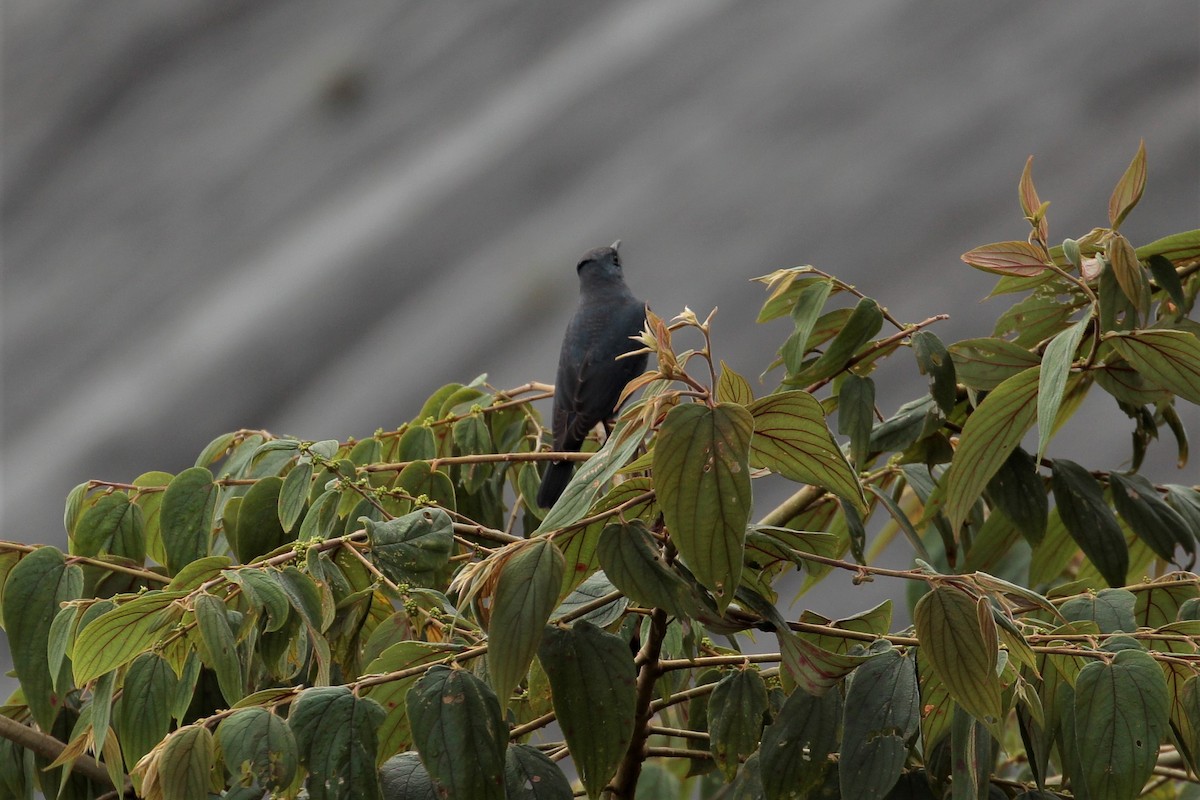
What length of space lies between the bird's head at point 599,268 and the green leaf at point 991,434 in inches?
67.3

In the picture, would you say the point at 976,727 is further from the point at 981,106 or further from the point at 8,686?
the point at 8,686

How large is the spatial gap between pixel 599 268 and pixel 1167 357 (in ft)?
5.86

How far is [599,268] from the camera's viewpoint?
8.19 ft

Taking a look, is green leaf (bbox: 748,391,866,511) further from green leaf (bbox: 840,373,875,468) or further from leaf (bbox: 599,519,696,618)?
green leaf (bbox: 840,373,875,468)

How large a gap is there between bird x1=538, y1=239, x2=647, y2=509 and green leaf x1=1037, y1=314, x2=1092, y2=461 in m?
1.25

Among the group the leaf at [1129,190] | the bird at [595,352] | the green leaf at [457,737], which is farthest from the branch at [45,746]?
the bird at [595,352]

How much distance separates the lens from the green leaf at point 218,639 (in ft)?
2.05

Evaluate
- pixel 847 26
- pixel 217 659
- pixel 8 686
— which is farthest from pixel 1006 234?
pixel 8 686

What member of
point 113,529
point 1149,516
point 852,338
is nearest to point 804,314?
point 852,338

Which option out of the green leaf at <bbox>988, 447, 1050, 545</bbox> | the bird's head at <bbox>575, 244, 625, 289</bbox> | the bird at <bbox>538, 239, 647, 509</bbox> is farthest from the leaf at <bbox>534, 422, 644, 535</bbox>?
the bird's head at <bbox>575, 244, 625, 289</bbox>

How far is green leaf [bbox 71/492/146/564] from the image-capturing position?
925mm

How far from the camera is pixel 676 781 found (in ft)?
4.46

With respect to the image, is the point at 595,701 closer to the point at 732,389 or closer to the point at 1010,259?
the point at 732,389

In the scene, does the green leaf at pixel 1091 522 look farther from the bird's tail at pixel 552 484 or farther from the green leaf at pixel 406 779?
the bird's tail at pixel 552 484
